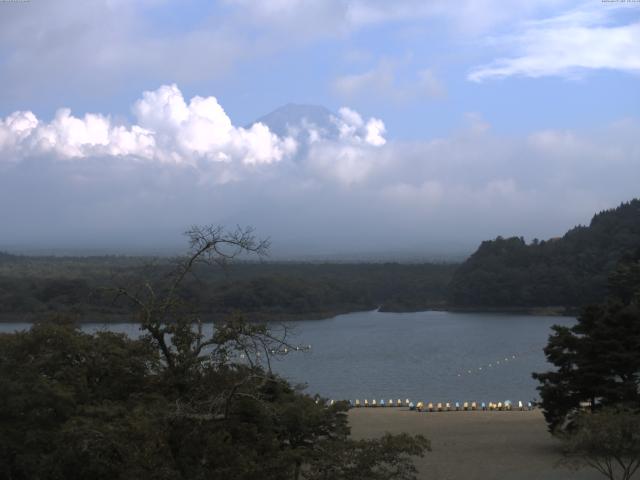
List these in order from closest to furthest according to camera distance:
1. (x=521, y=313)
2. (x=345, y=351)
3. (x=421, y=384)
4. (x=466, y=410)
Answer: (x=466, y=410) → (x=421, y=384) → (x=345, y=351) → (x=521, y=313)

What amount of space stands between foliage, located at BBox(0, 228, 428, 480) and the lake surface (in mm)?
7943

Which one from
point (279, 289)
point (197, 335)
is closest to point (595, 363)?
point (197, 335)

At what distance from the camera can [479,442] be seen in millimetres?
14422

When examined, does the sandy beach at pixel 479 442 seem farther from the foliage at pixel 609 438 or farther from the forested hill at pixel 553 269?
the forested hill at pixel 553 269

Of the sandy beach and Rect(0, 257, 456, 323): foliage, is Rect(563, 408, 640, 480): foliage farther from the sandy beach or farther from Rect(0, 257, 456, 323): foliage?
Rect(0, 257, 456, 323): foliage

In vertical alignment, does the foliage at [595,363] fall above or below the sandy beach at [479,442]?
above

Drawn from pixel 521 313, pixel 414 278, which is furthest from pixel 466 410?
pixel 414 278

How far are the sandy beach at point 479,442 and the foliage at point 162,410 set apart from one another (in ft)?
14.5

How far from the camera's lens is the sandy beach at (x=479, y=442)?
11.7 metres

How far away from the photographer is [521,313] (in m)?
52.7

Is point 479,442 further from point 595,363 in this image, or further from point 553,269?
point 553,269

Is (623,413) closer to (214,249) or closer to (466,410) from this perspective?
(214,249)

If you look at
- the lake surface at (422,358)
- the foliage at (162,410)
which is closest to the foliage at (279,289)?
the lake surface at (422,358)

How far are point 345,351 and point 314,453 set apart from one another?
27.9 meters
